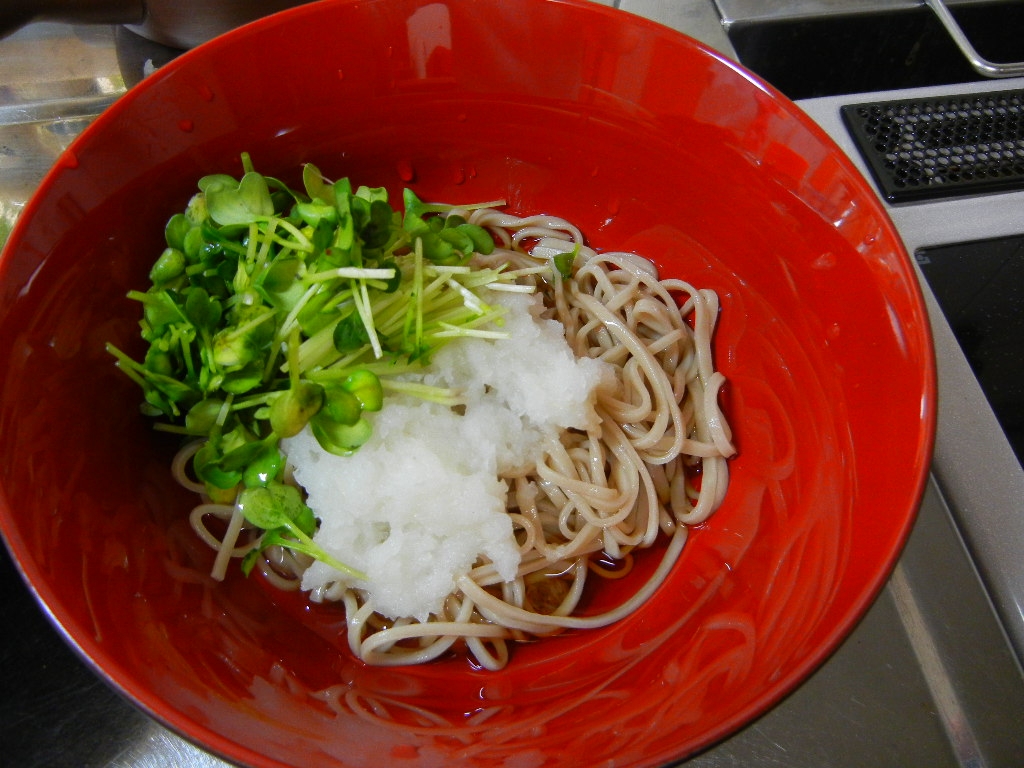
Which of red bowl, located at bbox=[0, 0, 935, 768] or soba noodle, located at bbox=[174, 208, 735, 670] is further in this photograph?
soba noodle, located at bbox=[174, 208, 735, 670]

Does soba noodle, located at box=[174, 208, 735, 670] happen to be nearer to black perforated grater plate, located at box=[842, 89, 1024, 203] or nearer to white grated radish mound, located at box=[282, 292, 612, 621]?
white grated radish mound, located at box=[282, 292, 612, 621]

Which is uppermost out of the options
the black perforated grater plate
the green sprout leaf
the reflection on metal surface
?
the black perforated grater plate

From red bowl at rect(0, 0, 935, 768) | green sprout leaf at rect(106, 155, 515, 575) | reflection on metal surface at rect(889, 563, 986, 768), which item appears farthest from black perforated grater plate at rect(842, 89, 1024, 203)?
green sprout leaf at rect(106, 155, 515, 575)

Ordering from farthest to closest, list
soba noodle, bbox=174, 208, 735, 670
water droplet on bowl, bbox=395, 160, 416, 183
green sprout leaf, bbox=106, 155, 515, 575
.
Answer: water droplet on bowl, bbox=395, 160, 416, 183 < soba noodle, bbox=174, 208, 735, 670 < green sprout leaf, bbox=106, 155, 515, 575

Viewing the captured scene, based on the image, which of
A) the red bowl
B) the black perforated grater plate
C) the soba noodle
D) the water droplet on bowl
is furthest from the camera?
the black perforated grater plate

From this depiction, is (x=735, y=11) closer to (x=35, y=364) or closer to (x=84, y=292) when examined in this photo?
(x=84, y=292)

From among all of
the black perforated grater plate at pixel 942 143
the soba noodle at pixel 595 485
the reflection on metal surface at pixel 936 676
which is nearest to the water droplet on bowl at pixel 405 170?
the soba noodle at pixel 595 485

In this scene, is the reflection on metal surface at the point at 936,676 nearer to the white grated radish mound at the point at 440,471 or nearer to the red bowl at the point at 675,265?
the red bowl at the point at 675,265
